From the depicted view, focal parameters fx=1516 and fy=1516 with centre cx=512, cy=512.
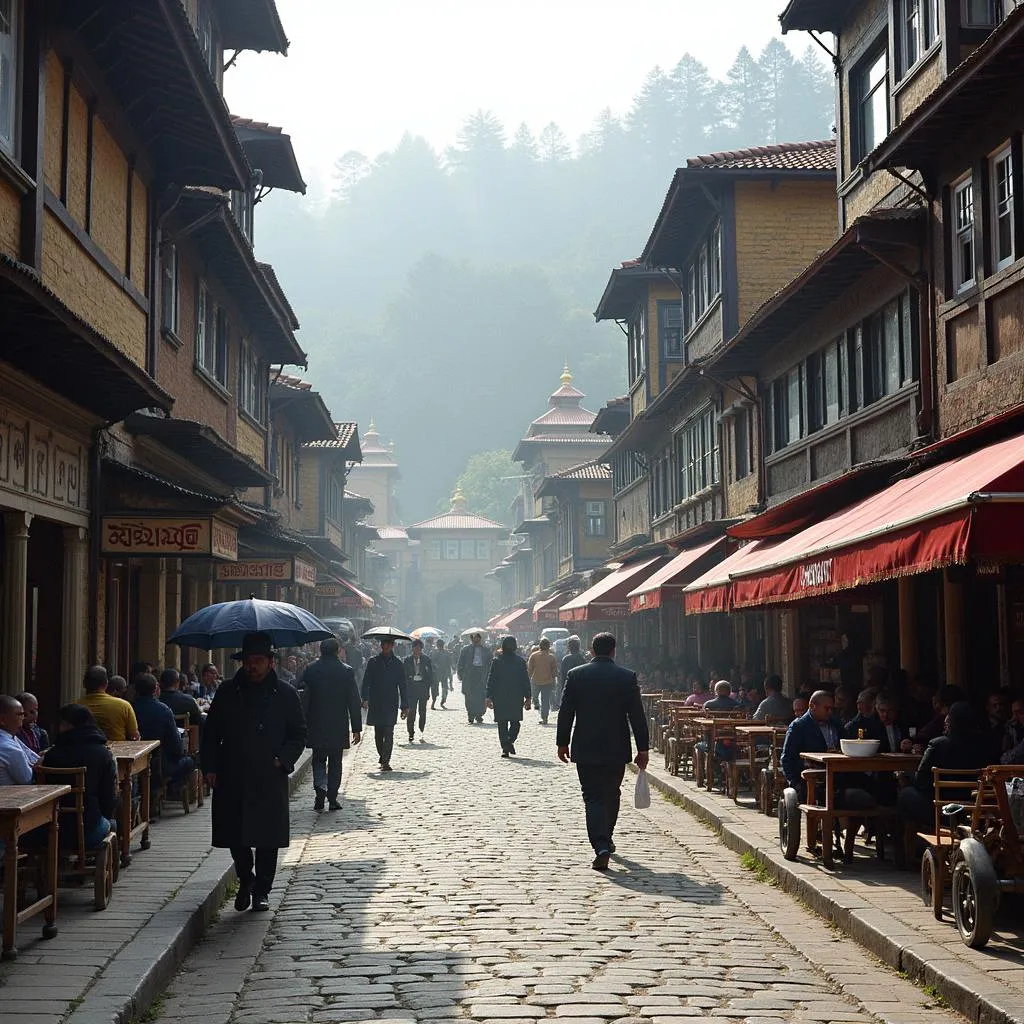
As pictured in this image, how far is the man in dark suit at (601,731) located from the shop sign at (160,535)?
4.66 meters

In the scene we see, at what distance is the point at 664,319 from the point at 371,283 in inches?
6198

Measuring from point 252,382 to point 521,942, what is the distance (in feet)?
72.1

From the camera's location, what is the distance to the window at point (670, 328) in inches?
1435

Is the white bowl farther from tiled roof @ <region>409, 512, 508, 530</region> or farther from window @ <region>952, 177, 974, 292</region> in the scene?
tiled roof @ <region>409, 512, 508, 530</region>

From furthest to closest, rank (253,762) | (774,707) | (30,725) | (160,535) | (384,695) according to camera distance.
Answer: (384,695), (774,707), (160,535), (30,725), (253,762)

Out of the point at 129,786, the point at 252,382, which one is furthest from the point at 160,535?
the point at 252,382

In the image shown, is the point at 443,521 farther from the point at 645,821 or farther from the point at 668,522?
the point at 645,821

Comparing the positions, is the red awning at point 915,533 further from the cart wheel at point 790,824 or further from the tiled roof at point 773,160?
the tiled roof at point 773,160

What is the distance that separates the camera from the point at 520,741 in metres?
26.3

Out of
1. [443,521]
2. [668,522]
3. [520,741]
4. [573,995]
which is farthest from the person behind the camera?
[443,521]

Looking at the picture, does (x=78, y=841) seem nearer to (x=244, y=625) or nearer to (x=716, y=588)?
(x=244, y=625)

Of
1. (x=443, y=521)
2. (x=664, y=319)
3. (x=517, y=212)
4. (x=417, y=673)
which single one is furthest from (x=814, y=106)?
(x=417, y=673)

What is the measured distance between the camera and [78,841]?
9.05 m

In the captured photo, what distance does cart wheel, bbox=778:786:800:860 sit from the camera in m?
11.0
